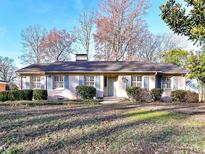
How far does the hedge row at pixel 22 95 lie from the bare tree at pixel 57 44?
21548 millimetres

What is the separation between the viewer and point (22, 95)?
668 inches

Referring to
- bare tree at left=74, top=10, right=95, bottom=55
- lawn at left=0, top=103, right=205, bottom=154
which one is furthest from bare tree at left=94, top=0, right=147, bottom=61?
lawn at left=0, top=103, right=205, bottom=154

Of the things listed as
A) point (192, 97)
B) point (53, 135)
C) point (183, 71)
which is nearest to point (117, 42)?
point (183, 71)

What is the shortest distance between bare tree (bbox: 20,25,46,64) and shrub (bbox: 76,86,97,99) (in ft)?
78.4

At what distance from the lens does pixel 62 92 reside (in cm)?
1923

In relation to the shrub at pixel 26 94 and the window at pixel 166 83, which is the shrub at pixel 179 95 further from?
the shrub at pixel 26 94

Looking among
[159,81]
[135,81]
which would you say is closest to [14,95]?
[135,81]

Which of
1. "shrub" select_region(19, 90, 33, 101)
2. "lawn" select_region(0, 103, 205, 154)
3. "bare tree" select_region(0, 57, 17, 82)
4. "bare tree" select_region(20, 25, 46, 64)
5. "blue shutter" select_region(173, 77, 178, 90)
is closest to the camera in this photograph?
"lawn" select_region(0, 103, 205, 154)

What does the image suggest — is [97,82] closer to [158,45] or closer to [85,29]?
[85,29]

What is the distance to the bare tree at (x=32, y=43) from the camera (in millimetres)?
39781

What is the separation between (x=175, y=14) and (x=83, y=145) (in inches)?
235

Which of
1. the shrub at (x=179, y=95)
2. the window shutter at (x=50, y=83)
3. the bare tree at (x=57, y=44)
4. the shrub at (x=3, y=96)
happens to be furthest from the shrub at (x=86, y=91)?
the bare tree at (x=57, y=44)

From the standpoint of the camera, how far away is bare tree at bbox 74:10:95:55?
34.7 m

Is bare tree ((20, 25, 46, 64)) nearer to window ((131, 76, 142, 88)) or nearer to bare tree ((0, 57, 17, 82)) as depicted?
bare tree ((0, 57, 17, 82))
